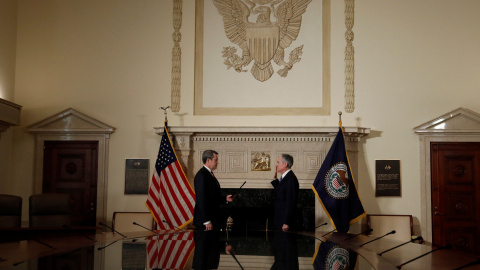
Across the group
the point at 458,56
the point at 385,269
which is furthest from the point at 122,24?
the point at 385,269

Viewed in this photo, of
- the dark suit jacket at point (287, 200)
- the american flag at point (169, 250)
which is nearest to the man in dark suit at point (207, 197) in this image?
the american flag at point (169, 250)

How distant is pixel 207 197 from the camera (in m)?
6.02

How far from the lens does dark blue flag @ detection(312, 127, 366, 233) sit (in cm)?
727

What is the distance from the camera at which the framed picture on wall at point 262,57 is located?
317 inches

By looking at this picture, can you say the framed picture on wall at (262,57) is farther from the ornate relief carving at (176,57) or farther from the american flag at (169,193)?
the american flag at (169,193)

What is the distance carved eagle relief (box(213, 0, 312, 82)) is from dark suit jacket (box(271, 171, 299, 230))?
2397 mm

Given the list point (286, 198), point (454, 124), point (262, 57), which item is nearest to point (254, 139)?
point (262, 57)

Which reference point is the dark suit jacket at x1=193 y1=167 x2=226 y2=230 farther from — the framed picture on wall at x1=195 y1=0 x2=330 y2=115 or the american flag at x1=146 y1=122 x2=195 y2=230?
the framed picture on wall at x1=195 y1=0 x2=330 y2=115

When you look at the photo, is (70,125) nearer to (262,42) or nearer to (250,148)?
(250,148)

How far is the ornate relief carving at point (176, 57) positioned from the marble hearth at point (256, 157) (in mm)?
589

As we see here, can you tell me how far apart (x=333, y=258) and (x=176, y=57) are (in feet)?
16.5

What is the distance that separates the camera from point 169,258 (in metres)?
3.94

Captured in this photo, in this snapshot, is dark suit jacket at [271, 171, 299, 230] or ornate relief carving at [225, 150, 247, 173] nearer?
dark suit jacket at [271, 171, 299, 230]

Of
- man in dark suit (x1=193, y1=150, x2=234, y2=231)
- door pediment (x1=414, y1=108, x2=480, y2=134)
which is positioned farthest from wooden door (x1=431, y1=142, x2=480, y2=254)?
man in dark suit (x1=193, y1=150, x2=234, y2=231)
